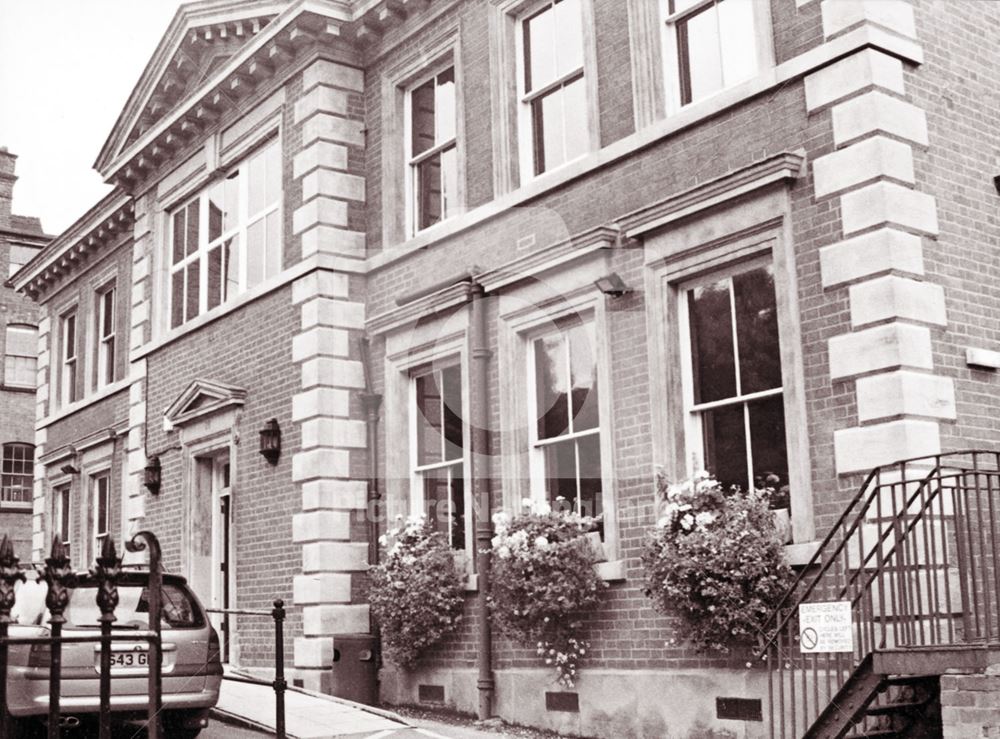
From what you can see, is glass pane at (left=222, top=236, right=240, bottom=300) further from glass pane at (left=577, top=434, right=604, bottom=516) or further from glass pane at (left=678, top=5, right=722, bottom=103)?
glass pane at (left=678, top=5, right=722, bottom=103)

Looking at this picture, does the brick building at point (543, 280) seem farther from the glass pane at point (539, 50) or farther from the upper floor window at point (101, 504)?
the upper floor window at point (101, 504)

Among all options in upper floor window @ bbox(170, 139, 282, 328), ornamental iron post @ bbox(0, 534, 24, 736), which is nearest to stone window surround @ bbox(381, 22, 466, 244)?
upper floor window @ bbox(170, 139, 282, 328)

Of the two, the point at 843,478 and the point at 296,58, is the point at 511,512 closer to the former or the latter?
the point at 843,478

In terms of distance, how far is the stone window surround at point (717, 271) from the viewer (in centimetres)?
911

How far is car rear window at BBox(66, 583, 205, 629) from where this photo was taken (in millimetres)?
9500

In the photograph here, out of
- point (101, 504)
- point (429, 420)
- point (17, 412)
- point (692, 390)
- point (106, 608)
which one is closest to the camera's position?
point (106, 608)

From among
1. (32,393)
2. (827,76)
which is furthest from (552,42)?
(32,393)

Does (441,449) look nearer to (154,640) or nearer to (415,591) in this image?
(415,591)

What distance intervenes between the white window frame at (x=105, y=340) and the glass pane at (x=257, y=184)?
6243 millimetres

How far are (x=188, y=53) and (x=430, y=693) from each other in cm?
949

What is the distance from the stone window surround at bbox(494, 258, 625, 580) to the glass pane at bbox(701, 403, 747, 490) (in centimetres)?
99

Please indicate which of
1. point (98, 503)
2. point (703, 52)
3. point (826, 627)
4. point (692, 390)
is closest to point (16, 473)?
point (98, 503)

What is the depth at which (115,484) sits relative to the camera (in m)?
20.9

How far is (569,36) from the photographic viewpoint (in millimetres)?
12094
